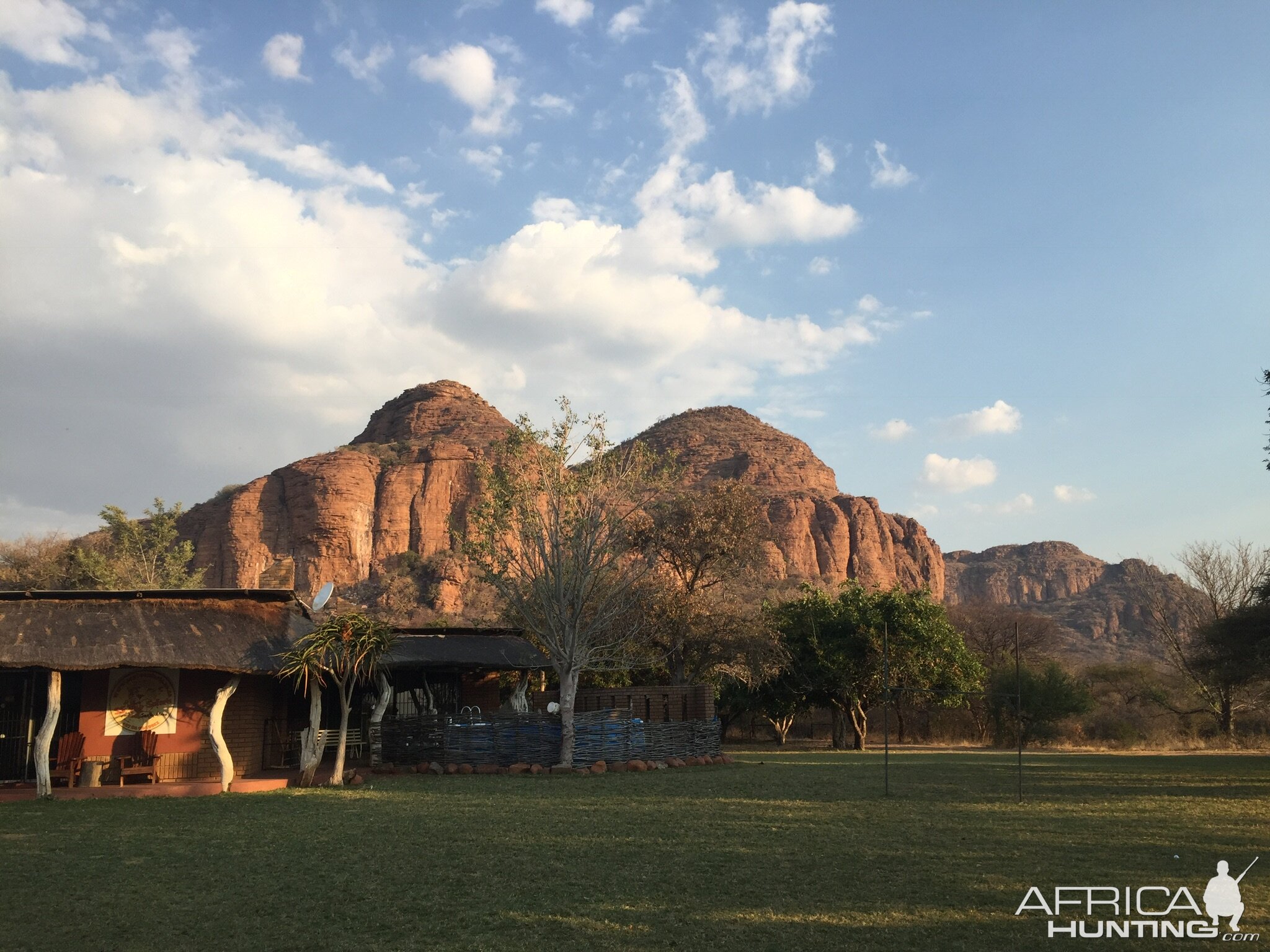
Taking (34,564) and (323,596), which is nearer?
(323,596)

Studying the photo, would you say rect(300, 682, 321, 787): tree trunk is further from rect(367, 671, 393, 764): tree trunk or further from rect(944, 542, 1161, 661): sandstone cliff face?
rect(944, 542, 1161, 661): sandstone cliff face

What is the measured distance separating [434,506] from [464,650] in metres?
71.3

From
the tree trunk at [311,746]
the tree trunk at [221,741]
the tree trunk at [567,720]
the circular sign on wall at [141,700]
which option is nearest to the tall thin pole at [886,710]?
the tree trunk at [567,720]

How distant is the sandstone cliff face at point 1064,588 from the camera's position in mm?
100500

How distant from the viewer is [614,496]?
25.1m

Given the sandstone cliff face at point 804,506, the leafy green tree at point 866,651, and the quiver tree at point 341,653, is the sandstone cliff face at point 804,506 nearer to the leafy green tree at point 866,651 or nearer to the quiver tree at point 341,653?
the leafy green tree at point 866,651

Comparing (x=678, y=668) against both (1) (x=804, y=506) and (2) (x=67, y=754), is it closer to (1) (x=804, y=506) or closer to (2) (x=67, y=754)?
(2) (x=67, y=754)

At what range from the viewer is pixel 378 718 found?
2020 centimetres

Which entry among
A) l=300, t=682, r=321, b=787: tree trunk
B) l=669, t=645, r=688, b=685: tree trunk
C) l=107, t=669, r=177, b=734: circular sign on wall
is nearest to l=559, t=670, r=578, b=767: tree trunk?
l=300, t=682, r=321, b=787: tree trunk

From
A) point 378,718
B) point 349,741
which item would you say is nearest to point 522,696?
point 349,741

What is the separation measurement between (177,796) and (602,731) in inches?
353

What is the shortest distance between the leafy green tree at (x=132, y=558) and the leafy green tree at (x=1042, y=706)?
42632mm

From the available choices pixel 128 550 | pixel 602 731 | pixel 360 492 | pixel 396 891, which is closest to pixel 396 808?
pixel 396 891

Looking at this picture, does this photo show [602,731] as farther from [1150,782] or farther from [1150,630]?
[1150,630]
